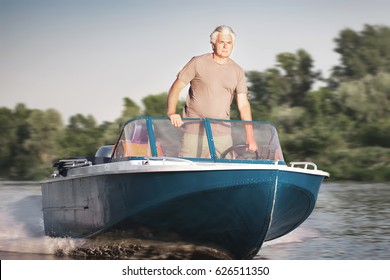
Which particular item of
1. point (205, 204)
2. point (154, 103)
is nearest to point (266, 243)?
point (205, 204)

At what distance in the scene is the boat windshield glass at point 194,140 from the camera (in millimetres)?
10258

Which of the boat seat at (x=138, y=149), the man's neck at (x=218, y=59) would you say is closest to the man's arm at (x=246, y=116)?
the man's neck at (x=218, y=59)

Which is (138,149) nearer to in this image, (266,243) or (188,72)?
(188,72)

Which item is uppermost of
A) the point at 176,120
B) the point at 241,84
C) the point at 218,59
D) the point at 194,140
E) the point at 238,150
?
the point at 218,59

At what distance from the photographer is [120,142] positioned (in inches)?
427

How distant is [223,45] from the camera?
33.7 feet

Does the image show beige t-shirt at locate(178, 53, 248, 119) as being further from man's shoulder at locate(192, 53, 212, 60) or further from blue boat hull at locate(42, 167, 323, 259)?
blue boat hull at locate(42, 167, 323, 259)

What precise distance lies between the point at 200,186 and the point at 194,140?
0.71 meters

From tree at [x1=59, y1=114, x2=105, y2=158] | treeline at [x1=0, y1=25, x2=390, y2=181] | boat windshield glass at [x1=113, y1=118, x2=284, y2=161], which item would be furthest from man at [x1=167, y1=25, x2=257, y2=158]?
tree at [x1=59, y1=114, x2=105, y2=158]

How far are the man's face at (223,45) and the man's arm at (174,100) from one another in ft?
1.73

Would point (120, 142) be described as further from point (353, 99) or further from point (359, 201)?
point (353, 99)

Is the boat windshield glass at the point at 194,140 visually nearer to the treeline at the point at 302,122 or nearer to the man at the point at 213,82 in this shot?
the man at the point at 213,82

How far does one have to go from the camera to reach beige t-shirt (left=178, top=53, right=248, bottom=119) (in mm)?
10336
